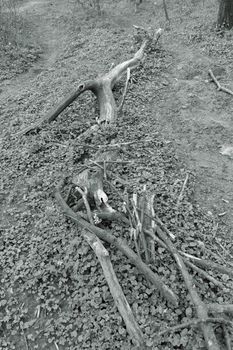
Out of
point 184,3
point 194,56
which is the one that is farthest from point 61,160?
point 184,3

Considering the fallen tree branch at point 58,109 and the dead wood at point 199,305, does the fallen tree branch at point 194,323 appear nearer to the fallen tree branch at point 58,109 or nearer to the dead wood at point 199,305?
the dead wood at point 199,305

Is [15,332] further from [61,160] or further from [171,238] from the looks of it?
[61,160]

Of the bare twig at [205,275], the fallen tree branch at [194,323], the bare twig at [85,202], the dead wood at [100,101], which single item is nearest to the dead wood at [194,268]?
the bare twig at [205,275]

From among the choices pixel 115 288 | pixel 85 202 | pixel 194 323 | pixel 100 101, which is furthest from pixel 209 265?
pixel 100 101

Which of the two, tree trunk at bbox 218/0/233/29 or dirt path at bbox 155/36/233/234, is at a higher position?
tree trunk at bbox 218/0/233/29

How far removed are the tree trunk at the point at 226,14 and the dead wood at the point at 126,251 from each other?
8.97 metres

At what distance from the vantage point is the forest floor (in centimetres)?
414

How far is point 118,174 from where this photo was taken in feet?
19.4

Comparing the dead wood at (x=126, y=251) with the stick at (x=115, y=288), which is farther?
the dead wood at (x=126, y=251)

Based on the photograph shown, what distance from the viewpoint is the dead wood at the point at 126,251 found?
13.1 ft

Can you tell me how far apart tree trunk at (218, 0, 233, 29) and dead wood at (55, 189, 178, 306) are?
29.4ft

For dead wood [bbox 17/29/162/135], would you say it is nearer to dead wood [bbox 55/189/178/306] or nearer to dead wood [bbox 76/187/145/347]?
dead wood [bbox 55/189/178/306]

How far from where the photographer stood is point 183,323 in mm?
3736

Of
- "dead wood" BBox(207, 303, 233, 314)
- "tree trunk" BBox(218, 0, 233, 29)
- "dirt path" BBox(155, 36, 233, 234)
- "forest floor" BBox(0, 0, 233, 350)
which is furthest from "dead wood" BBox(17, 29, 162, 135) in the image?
"tree trunk" BBox(218, 0, 233, 29)
